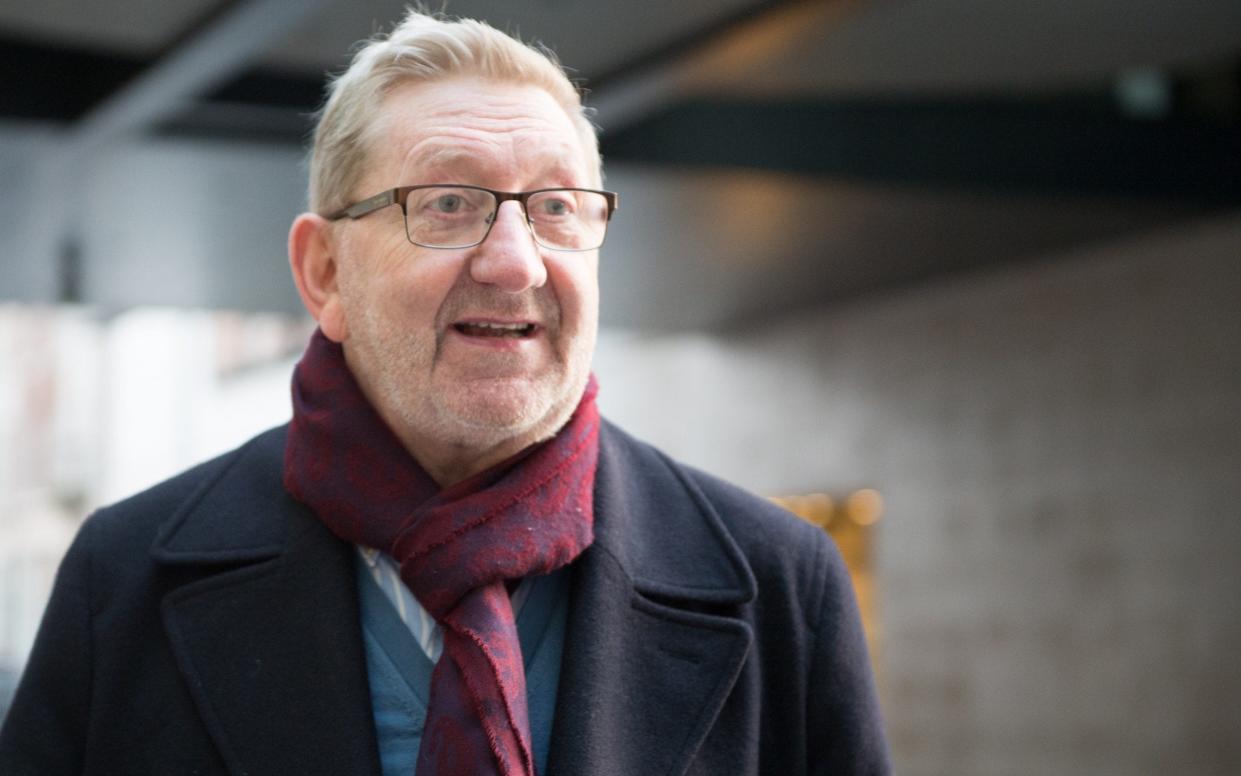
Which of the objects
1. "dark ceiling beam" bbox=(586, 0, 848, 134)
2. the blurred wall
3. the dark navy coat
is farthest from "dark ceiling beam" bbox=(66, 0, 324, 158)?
the blurred wall

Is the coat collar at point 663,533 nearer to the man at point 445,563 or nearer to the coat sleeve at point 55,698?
the man at point 445,563

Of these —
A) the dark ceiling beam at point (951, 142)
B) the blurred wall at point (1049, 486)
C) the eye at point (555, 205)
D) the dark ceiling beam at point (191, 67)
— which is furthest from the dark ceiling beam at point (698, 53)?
the eye at point (555, 205)

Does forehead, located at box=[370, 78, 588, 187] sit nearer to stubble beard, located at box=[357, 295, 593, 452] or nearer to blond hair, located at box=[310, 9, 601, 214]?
blond hair, located at box=[310, 9, 601, 214]

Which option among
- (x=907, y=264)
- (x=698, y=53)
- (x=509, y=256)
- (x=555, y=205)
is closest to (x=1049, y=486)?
(x=907, y=264)

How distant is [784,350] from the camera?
15938mm

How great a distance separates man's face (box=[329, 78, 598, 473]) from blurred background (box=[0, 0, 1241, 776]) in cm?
536

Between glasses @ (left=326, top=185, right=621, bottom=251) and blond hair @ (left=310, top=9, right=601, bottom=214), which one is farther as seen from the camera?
blond hair @ (left=310, top=9, right=601, bottom=214)

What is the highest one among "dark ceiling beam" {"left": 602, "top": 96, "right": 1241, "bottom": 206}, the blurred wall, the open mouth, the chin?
"dark ceiling beam" {"left": 602, "top": 96, "right": 1241, "bottom": 206}

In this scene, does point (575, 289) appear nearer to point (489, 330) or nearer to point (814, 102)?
point (489, 330)

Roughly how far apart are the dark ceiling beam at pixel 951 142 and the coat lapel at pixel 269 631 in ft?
25.3

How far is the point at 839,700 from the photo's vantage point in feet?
6.99

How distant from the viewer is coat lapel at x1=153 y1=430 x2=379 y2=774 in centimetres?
200

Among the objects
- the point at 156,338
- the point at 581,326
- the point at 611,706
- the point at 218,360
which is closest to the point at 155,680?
the point at 611,706

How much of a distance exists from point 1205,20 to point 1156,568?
4910 mm
